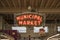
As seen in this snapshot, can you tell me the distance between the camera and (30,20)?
472 centimetres

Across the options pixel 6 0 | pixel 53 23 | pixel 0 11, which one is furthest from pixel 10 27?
pixel 6 0

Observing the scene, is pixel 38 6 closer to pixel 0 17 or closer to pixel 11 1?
pixel 11 1

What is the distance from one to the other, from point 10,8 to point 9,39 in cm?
527

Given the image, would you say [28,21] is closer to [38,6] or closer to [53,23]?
[38,6]

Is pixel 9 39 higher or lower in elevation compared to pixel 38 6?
lower

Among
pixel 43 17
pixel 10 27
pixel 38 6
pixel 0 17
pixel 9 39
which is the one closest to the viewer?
pixel 43 17

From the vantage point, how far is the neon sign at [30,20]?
4730 millimetres

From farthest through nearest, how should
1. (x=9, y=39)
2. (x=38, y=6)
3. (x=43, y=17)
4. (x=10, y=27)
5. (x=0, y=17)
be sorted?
1. (x=10, y=27)
2. (x=0, y=17)
3. (x=38, y=6)
4. (x=9, y=39)
5. (x=43, y=17)

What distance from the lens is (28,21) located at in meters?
4.72

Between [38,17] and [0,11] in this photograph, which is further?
[0,11]

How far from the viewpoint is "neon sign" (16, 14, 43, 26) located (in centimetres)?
473

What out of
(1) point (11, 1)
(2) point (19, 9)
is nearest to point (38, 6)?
(2) point (19, 9)

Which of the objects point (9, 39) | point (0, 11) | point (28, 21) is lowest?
point (9, 39)

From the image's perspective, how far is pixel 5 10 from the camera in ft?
35.0
